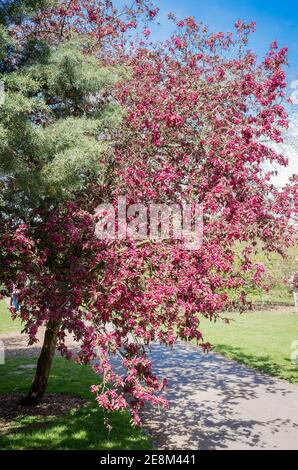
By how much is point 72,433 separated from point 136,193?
3.77 meters

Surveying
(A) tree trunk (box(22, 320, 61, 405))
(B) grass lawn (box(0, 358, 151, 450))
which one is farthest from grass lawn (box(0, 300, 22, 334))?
(A) tree trunk (box(22, 320, 61, 405))

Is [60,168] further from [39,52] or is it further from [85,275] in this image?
[39,52]

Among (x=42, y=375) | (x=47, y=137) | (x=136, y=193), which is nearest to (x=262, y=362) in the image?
(x=42, y=375)

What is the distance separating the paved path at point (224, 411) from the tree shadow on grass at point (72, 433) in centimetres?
43

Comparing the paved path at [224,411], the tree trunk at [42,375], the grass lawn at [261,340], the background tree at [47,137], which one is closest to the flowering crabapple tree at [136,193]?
the background tree at [47,137]

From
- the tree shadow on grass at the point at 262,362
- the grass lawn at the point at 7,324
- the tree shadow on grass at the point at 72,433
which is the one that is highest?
the grass lawn at the point at 7,324

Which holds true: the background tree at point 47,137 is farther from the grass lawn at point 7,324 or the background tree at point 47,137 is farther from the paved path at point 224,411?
the grass lawn at point 7,324

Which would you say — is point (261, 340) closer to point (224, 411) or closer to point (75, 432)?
point (224, 411)

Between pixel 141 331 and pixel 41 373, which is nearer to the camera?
pixel 141 331

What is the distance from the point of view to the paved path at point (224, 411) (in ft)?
21.0

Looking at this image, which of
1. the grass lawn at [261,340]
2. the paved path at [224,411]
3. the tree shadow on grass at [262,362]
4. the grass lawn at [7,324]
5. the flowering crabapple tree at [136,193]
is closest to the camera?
the flowering crabapple tree at [136,193]
